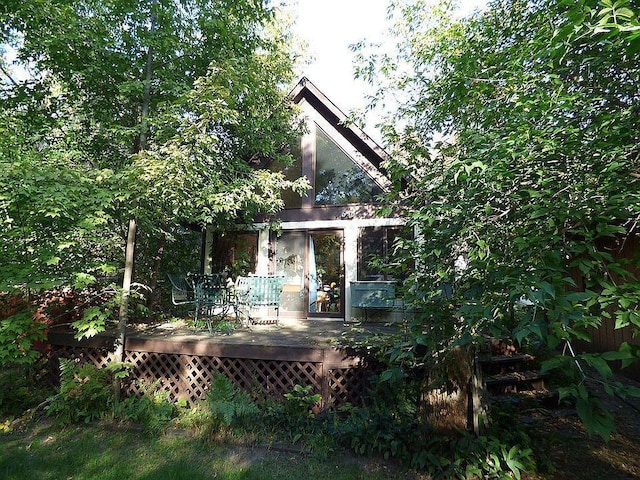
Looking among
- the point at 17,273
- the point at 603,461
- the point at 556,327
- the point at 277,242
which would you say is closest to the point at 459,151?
the point at 556,327

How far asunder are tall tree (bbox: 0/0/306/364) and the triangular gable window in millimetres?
2417

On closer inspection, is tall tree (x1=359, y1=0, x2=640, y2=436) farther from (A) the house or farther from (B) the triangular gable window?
(B) the triangular gable window

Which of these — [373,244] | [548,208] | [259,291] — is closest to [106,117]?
[259,291]

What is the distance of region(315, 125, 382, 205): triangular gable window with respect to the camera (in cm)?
757

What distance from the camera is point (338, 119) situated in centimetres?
788

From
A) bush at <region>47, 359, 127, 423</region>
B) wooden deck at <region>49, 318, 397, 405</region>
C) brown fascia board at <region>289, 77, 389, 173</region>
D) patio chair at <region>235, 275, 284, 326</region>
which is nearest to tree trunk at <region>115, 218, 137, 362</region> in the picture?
wooden deck at <region>49, 318, 397, 405</region>

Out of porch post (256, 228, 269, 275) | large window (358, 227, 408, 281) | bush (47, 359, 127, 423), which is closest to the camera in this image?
bush (47, 359, 127, 423)

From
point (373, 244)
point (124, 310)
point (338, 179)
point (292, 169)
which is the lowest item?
→ point (124, 310)

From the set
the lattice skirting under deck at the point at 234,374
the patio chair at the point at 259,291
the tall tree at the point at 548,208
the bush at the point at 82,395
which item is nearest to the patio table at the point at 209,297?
the patio chair at the point at 259,291

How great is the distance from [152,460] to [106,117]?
14.7 feet

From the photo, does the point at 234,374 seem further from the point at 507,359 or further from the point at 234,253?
the point at 234,253

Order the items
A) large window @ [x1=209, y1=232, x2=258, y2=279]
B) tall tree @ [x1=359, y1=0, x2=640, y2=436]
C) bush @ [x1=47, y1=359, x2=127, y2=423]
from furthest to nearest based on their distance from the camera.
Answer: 1. large window @ [x1=209, y1=232, x2=258, y2=279]
2. bush @ [x1=47, y1=359, x2=127, y2=423]
3. tall tree @ [x1=359, y1=0, x2=640, y2=436]

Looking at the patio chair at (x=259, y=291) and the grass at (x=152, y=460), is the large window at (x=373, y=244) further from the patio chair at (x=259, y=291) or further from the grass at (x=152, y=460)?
the grass at (x=152, y=460)

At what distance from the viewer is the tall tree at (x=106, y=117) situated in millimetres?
3666
